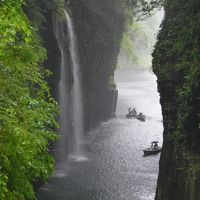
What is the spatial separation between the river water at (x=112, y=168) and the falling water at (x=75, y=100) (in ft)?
3.43

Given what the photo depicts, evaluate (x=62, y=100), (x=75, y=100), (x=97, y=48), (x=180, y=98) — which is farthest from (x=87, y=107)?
(x=180, y=98)

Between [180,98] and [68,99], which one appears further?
[68,99]

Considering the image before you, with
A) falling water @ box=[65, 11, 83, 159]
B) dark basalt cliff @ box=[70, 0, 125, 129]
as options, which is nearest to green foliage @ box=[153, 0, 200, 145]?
falling water @ box=[65, 11, 83, 159]

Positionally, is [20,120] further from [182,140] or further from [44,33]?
[44,33]

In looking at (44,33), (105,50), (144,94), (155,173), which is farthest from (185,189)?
(144,94)

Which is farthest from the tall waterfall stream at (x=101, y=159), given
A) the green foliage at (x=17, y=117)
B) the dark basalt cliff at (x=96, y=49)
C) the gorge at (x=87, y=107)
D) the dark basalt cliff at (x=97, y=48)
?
the green foliage at (x=17, y=117)

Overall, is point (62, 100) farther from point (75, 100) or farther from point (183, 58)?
point (183, 58)

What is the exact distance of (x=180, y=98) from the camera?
20.4m

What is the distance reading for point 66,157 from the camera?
1495 inches

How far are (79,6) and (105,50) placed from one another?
1082 centimetres

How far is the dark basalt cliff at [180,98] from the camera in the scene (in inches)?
741

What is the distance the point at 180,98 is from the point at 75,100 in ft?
83.3

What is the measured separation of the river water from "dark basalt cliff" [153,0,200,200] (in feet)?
22.9

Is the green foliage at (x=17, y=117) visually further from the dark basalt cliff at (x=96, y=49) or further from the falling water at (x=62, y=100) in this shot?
the falling water at (x=62, y=100)
